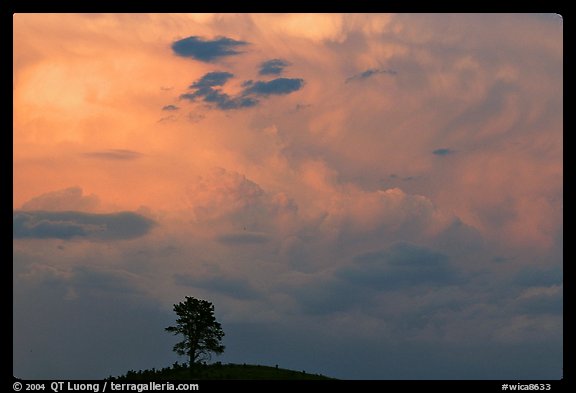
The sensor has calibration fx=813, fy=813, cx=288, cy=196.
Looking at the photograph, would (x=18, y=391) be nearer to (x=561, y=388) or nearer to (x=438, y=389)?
(x=438, y=389)

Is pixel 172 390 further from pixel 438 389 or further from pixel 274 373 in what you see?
pixel 274 373

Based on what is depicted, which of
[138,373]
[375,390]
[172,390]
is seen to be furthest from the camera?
[138,373]

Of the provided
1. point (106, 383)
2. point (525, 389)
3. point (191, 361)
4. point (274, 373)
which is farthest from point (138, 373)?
point (525, 389)

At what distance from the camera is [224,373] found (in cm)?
12000

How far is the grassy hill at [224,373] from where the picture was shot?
385 feet

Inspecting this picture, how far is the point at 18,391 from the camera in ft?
221

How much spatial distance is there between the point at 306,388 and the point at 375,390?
6.67 meters

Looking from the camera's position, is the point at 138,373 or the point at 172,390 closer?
the point at 172,390

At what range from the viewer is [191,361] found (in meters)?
123

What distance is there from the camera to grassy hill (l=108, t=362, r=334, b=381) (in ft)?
385

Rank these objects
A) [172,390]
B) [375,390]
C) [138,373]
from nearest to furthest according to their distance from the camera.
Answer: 1. [172,390]
2. [375,390]
3. [138,373]
